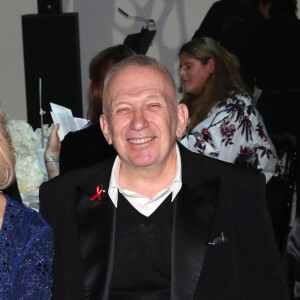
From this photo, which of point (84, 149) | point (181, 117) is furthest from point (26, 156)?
point (181, 117)

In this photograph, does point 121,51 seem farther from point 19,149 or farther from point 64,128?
point 19,149

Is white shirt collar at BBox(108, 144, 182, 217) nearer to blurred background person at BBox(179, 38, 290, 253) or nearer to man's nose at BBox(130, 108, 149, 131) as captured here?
man's nose at BBox(130, 108, 149, 131)

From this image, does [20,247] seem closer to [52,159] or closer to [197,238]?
[197,238]

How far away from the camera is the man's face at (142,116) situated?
2.38 meters

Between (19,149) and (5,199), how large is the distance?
5.84 feet

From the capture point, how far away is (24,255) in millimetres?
2105

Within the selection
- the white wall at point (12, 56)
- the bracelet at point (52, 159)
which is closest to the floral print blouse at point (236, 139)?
the bracelet at point (52, 159)

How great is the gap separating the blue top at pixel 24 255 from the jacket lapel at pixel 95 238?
221 mm

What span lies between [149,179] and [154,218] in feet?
0.48

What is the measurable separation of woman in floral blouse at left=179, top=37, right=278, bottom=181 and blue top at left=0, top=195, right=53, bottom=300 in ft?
7.57

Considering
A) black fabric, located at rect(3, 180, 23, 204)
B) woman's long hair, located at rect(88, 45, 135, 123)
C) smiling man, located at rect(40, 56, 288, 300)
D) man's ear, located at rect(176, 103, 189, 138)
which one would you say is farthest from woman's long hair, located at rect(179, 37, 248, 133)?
smiling man, located at rect(40, 56, 288, 300)

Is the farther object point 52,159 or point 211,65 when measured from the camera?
point 211,65

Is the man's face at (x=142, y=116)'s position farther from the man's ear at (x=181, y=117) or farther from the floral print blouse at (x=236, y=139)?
the floral print blouse at (x=236, y=139)

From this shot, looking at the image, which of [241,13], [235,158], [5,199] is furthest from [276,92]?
[5,199]
